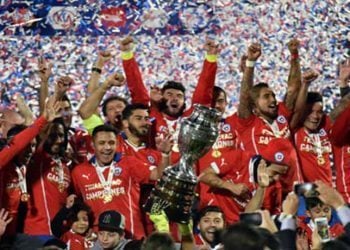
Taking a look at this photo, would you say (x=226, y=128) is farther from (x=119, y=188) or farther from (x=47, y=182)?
(x=47, y=182)

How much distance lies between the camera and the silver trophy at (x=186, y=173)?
194 inches

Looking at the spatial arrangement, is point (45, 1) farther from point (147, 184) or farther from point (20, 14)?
point (147, 184)

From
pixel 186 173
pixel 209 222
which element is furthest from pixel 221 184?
pixel 186 173

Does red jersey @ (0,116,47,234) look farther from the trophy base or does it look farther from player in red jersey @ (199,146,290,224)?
the trophy base

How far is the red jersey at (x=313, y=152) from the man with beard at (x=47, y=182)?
5.72 feet

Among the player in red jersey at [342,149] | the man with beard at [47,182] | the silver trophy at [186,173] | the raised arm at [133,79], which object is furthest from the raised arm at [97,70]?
the silver trophy at [186,173]

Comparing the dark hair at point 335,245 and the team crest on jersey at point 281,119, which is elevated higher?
the team crest on jersey at point 281,119

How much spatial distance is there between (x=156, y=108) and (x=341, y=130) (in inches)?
54.6

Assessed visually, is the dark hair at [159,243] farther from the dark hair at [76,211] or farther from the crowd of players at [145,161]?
the dark hair at [76,211]

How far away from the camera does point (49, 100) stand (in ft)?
24.0

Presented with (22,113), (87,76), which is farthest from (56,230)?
(87,76)

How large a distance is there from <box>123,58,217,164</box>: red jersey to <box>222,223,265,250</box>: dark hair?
11.4ft

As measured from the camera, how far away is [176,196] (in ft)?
16.2

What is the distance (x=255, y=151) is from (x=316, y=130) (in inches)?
19.5
